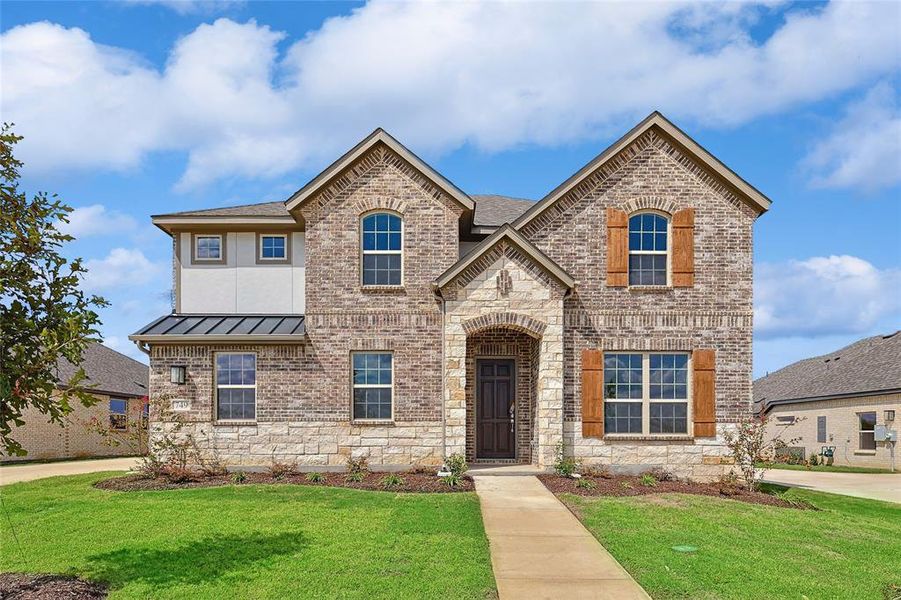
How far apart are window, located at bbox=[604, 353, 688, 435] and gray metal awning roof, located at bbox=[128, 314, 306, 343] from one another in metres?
7.03

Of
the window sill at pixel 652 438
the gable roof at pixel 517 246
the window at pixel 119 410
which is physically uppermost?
the gable roof at pixel 517 246

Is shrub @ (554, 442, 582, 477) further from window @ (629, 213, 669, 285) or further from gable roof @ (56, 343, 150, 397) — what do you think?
gable roof @ (56, 343, 150, 397)

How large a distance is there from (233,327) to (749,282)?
11797mm

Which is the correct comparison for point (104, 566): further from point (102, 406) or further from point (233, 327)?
point (102, 406)

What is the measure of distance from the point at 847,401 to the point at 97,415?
29.6 m

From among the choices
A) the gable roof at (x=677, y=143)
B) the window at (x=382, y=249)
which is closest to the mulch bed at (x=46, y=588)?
the window at (x=382, y=249)

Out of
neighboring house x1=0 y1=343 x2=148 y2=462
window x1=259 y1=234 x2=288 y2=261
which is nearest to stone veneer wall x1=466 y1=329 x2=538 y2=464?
window x1=259 y1=234 x2=288 y2=261

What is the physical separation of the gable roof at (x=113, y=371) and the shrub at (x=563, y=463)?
18147mm

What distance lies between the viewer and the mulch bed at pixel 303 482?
1348cm

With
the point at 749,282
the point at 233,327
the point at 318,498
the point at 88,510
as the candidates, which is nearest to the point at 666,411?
the point at 749,282

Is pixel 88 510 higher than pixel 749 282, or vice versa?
pixel 749 282

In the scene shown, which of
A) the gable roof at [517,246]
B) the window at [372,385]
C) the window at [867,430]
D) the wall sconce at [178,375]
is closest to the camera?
the gable roof at [517,246]

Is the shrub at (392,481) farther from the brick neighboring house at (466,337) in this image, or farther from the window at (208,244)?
the window at (208,244)

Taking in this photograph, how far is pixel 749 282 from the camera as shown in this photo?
16.0m
